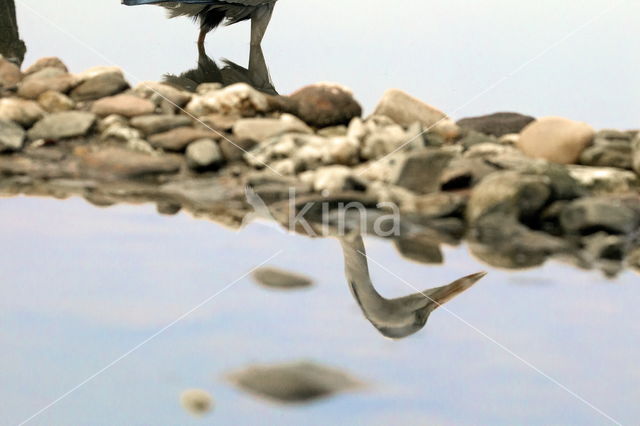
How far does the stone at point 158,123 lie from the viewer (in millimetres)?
1054

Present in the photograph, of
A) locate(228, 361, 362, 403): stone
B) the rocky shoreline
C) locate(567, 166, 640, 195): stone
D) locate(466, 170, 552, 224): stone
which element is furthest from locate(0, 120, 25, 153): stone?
locate(567, 166, 640, 195): stone

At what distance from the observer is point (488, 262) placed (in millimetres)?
946

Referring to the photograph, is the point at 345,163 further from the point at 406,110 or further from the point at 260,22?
the point at 260,22

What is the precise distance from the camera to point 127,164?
1.01 m

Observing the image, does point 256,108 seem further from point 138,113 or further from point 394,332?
point 394,332

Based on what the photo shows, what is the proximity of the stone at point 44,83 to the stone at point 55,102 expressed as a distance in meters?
0.01

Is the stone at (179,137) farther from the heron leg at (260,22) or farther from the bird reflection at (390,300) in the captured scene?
the heron leg at (260,22)

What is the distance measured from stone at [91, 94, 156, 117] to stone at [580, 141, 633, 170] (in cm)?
51

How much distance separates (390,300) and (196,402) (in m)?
0.25

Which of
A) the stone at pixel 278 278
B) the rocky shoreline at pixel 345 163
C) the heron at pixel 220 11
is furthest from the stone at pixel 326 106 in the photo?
the heron at pixel 220 11

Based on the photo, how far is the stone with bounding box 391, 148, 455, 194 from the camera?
37.0 inches

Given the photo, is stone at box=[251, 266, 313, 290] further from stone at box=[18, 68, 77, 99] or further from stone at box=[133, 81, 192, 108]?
stone at box=[18, 68, 77, 99]

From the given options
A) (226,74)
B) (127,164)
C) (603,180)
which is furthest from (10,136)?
(603,180)

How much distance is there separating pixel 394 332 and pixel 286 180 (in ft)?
0.65
